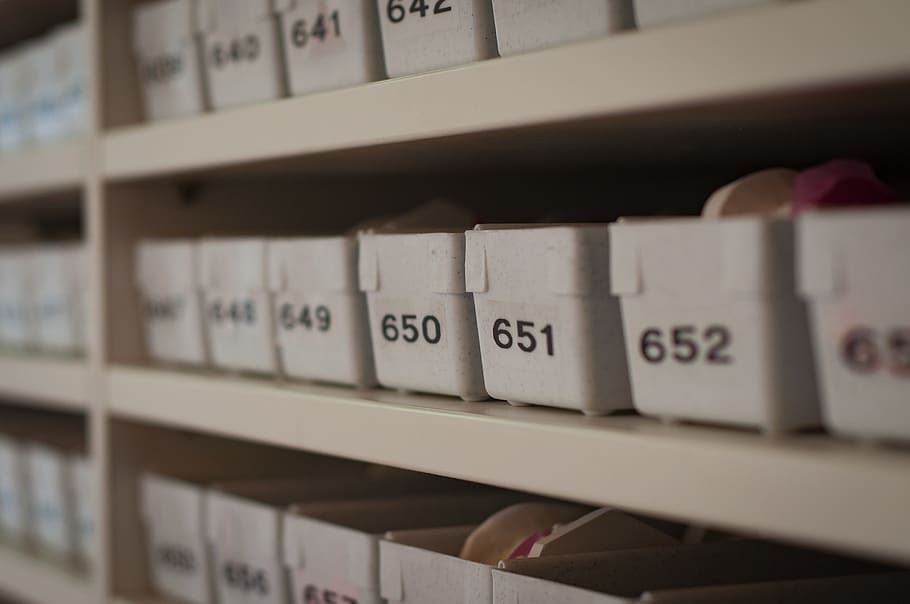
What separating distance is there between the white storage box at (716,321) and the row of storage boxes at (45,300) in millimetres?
909

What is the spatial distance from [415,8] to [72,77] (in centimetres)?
71

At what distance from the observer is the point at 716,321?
0.66 m

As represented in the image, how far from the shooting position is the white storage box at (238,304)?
109 centimetres

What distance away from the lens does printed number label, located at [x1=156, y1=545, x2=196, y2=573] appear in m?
1.24

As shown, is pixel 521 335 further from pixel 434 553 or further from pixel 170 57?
pixel 170 57

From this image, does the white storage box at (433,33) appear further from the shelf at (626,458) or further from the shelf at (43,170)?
the shelf at (43,170)

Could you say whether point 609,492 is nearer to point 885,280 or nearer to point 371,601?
point 885,280

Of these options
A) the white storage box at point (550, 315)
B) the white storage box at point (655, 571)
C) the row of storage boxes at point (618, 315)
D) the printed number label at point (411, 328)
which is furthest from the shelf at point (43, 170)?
the white storage box at point (655, 571)

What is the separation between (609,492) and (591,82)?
0.27 m

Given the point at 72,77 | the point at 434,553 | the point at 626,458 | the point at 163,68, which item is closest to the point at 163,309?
the point at 163,68

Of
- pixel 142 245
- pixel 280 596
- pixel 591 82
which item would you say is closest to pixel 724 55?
pixel 591 82

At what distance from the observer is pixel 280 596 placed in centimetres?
111

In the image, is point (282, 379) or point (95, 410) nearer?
point (282, 379)

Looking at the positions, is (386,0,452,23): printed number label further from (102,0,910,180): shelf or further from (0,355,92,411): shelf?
(0,355,92,411): shelf
